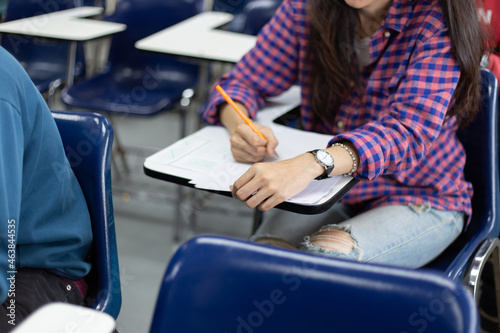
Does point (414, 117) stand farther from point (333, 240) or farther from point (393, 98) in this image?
point (333, 240)

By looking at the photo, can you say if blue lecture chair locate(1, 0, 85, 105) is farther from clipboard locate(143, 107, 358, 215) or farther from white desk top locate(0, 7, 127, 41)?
clipboard locate(143, 107, 358, 215)

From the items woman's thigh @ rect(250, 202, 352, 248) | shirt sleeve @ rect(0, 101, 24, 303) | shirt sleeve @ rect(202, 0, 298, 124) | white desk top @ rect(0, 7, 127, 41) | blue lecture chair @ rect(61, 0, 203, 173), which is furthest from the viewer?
blue lecture chair @ rect(61, 0, 203, 173)

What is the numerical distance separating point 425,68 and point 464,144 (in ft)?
1.08

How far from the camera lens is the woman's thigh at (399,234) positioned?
4.13ft

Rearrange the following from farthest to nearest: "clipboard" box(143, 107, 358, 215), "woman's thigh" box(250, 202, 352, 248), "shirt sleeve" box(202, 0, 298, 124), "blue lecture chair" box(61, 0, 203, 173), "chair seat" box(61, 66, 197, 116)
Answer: "blue lecture chair" box(61, 0, 203, 173) < "chair seat" box(61, 66, 197, 116) < "shirt sleeve" box(202, 0, 298, 124) < "woman's thigh" box(250, 202, 352, 248) < "clipboard" box(143, 107, 358, 215)

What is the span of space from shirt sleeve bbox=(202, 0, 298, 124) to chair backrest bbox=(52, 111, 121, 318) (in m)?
0.42

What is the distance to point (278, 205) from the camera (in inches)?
43.8

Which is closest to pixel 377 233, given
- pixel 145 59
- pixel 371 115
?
pixel 371 115

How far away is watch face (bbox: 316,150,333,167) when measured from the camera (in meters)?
1.16

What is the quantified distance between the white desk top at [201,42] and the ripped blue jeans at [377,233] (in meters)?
1.00

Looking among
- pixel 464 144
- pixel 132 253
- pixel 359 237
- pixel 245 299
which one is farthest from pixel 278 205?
pixel 132 253

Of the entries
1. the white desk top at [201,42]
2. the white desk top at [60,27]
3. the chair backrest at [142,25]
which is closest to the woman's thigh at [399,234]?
the white desk top at [201,42]

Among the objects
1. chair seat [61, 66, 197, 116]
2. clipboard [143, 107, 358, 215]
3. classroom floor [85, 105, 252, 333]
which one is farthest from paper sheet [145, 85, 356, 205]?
chair seat [61, 66, 197, 116]

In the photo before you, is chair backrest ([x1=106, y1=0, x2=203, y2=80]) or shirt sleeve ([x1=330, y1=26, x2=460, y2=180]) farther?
chair backrest ([x1=106, y1=0, x2=203, y2=80])
